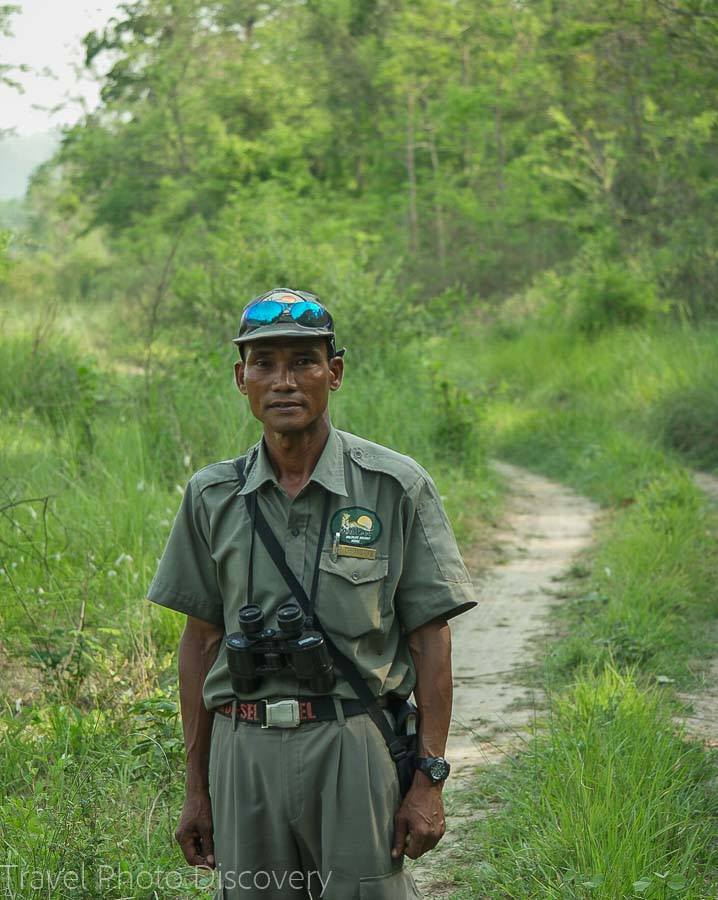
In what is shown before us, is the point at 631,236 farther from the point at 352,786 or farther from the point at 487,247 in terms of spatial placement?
the point at 352,786

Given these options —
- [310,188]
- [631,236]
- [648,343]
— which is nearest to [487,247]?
[310,188]

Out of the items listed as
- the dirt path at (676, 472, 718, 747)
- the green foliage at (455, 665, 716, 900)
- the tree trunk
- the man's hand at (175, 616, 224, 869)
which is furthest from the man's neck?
the tree trunk

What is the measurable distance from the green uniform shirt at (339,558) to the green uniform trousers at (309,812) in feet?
0.32

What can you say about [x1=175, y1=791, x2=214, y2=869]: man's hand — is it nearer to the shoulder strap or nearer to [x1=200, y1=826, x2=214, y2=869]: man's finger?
[x1=200, y1=826, x2=214, y2=869]: man's finger

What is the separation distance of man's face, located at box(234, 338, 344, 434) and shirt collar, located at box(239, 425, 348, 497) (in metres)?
0.06

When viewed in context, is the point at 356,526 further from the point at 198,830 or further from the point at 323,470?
the point at 198,830

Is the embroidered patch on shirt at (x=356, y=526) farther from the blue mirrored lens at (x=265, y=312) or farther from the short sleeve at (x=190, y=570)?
the blue mirrored lens at (x=265, y=312)

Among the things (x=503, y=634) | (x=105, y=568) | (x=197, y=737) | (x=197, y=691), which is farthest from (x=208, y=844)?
(x=503, y=634)

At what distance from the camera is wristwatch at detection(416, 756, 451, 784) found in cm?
237

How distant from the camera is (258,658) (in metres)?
2.33

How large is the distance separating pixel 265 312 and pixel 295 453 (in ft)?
1.02

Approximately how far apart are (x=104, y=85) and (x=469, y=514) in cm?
2125

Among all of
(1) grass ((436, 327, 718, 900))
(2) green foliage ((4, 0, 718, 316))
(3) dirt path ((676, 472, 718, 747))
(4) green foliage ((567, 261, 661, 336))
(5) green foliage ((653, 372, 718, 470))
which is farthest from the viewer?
(2) green foliage ((4, 0, 718, 316))

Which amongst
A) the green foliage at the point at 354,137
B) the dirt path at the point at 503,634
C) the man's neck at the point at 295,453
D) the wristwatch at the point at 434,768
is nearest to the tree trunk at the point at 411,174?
the green foliage at the point at 354,137
